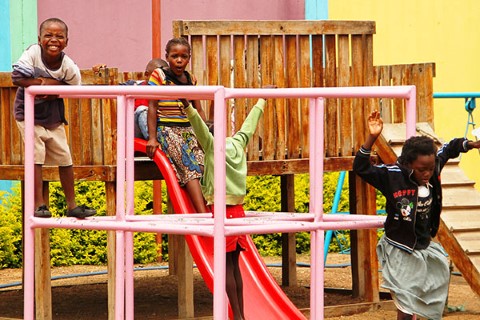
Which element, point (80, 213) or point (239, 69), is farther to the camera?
point (239, 69)

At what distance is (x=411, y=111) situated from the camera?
706 centimetres

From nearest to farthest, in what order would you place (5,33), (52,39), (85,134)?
(52,39)
(85,134)
(5,33)

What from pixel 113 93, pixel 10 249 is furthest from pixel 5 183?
pixel 113 93

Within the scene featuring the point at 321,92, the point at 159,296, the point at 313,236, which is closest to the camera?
the point at 321,92

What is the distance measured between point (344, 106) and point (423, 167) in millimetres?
3184

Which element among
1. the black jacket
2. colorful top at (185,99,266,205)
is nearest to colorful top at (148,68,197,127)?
colorful top at (185,99,266,205)

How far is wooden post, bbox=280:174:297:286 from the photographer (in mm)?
11703

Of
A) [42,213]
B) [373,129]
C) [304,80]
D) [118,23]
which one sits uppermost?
[118,23]

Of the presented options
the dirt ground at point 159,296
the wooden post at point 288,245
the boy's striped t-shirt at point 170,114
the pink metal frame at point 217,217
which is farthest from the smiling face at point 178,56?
the wooden post at point 288,245

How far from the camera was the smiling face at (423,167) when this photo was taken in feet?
22.9

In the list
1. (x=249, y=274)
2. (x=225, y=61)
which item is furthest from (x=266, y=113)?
(x=249, y=274)

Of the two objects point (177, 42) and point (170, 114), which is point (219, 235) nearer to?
point (177, 42)

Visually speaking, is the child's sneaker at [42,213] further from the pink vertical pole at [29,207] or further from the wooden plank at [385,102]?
the wooden plank at [385,102]

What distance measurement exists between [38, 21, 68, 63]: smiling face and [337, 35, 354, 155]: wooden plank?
2.85 metres
